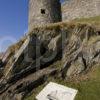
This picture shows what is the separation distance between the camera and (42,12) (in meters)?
26.2

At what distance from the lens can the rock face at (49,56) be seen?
57.1 feet

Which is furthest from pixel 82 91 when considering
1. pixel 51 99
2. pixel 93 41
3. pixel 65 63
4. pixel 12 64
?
pixel 12 64

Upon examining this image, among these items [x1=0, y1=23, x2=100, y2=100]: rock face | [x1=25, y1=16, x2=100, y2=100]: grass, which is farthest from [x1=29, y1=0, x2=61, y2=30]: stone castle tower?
[x1=25, y1=16, x2=100, y2=100]: grass

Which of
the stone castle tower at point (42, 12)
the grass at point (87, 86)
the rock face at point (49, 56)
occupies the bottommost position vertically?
the grass at point (87, 86)

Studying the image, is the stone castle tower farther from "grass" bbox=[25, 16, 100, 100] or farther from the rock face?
"grass" bbox=[25, 16, 100, 100]

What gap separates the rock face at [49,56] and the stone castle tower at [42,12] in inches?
211

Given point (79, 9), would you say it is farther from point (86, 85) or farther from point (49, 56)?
point (86, 85)

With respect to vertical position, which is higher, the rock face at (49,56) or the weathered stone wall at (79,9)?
the weathered stone wall at (79,9)

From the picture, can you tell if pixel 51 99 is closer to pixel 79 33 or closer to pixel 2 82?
pixel 2 82

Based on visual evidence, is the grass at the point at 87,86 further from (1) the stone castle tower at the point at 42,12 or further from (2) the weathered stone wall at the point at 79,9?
(1) the stone castle tower at the point at 42,12

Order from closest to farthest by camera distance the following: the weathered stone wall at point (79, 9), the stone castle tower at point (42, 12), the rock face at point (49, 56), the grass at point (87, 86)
Result: the grass at point (87, 86), the rock face at point (49, 56), the weathered stone wall at point (79, 9), the stone castle tower at point (42, 12)

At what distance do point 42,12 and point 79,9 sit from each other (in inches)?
134

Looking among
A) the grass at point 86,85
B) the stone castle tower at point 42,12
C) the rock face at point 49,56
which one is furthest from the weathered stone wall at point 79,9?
the grass at point 86,85

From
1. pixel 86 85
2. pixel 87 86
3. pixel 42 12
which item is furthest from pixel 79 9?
pixel 87 86
